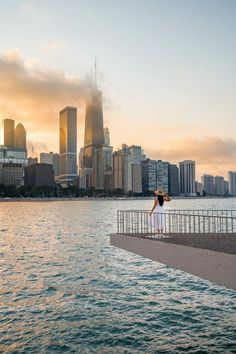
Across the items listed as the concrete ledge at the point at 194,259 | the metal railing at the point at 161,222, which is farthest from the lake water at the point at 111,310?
the metal railing at the point at 161,222

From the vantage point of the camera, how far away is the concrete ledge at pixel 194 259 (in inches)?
462

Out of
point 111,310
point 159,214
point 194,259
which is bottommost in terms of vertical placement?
point 111,310

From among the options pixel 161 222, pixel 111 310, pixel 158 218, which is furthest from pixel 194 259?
pixel 158 218

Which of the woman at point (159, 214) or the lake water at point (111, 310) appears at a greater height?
the woman at point (159, 214)

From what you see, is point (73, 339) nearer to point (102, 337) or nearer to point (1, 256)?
point (102, 337)

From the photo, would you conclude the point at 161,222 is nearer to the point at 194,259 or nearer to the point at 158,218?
the point at 158,218

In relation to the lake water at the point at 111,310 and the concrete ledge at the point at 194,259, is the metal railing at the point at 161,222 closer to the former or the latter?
the concrete ledge at the point at 194,259

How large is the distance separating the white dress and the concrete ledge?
4.08 feet

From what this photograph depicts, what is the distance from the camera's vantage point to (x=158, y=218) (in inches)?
717

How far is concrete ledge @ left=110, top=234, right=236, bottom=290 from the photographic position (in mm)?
11734

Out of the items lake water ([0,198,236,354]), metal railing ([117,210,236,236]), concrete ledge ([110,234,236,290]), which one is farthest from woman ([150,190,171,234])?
lake water ([0,198,236,354])

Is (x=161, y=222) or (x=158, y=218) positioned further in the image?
(x=158, y=218)

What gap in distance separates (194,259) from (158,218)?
16.5 ft

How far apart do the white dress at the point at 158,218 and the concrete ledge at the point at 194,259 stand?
124cm
